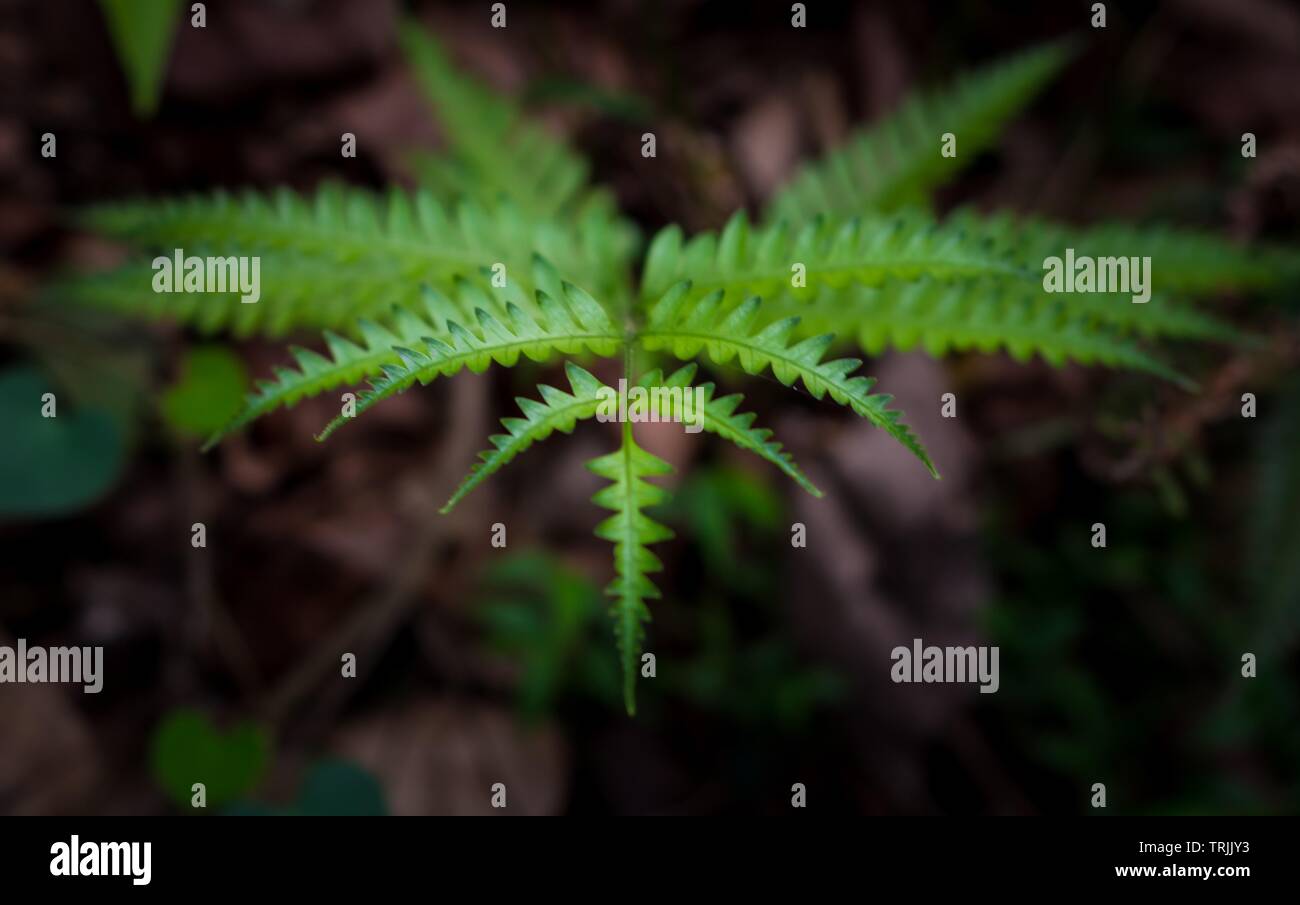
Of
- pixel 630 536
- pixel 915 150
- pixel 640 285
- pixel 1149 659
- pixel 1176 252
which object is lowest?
pixel 1149 659

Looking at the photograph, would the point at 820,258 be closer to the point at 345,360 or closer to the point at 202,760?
the point at 345,360

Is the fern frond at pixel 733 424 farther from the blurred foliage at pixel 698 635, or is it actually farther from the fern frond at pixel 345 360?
the blurred foliage at pixel 698 635

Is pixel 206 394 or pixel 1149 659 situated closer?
pixel 206 394

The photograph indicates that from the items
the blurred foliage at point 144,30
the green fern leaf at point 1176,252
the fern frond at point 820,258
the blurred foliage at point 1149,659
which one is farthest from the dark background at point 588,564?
the fern frond at point 820,258

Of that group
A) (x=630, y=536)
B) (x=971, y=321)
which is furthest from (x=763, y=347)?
(x=971, y=321)
